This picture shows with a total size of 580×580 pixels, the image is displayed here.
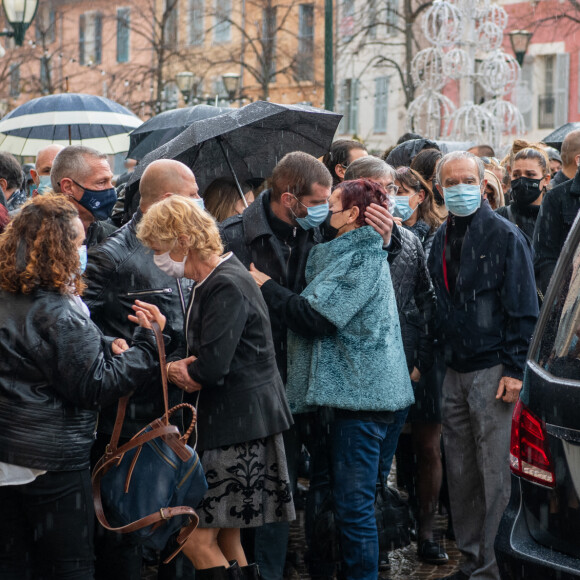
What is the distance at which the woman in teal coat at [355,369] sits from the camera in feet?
17.3

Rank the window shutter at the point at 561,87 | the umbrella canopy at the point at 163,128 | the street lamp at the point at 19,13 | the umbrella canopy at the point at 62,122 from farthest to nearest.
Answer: the window shutter at the point at 561,87 → the street lamp at the point at 19,13 → the umbrella canopy at the point at 62,122 → the umbrella canopy at the point at 163,128

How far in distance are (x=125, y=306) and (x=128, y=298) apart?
0.13 ft

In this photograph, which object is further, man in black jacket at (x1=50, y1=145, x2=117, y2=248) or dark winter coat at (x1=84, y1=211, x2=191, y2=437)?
man in black jacket at (x1=50, y1=145, x2=117, y2=248)

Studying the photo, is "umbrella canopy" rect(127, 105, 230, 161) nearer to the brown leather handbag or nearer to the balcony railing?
the brown leather handbag

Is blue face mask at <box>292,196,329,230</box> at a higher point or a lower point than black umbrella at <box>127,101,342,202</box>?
lower

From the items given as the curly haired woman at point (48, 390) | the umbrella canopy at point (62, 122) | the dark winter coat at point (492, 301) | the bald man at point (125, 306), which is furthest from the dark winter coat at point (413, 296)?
the umbrella canopy at point (62, 122)

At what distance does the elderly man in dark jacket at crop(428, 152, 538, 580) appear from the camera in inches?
223

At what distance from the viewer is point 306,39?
1628 inches

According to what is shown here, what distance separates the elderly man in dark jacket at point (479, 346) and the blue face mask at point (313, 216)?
786mm

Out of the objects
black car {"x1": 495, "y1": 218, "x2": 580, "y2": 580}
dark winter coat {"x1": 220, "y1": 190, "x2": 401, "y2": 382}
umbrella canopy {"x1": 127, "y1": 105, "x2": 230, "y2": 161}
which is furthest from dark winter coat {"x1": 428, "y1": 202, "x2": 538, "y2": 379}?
umbrella canopy {"x1": 127, "y1": 105, "x2": 230, "y2": 161}

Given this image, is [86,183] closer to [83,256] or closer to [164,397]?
[83,256]

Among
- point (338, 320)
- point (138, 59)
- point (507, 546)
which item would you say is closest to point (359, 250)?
point (338, 320)

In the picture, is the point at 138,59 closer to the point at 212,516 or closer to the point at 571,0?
the point at 571,0

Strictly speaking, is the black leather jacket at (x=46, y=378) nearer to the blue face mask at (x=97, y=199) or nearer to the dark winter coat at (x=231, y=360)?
the dark winter coat at (x=231, y=360)
